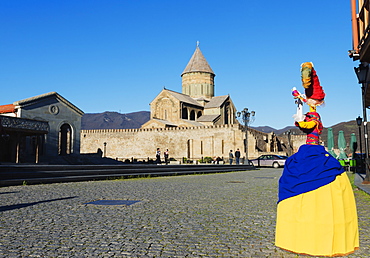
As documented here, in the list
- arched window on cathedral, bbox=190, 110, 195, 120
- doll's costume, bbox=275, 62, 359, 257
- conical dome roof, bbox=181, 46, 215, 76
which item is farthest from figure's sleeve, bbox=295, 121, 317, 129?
conical dome roof, bbox=181, 46, 215, 76

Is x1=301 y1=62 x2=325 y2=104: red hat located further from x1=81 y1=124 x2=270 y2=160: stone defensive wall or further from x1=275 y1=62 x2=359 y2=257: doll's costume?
x1=81 y1=124 x2=270 y2=160: stone defensive wall

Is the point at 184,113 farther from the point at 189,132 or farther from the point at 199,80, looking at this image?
the point at 199,80

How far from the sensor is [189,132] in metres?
47.7

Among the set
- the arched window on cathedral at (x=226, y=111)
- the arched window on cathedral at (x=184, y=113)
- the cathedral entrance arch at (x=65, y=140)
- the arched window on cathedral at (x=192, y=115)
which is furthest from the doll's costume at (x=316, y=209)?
the arched window on cathedral at (x=226, y=111)

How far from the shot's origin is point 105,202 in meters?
6.29

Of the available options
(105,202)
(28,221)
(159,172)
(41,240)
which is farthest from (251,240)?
(159,172)

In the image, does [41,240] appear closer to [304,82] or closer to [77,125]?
[304,82]

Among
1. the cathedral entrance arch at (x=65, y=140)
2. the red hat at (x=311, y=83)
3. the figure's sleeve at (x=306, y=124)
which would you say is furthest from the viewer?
the cathedral entrance arch at (x=65, y=140)

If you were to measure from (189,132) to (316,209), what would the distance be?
44687mm

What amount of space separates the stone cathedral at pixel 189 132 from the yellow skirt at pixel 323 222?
41.2m

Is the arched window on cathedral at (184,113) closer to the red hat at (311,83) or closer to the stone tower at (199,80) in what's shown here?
the stone tower at (199,80)

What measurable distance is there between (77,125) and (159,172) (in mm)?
11662

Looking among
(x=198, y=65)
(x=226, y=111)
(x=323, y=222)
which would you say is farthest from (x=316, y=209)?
(x=198, y=65)

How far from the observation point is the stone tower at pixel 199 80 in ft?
195
